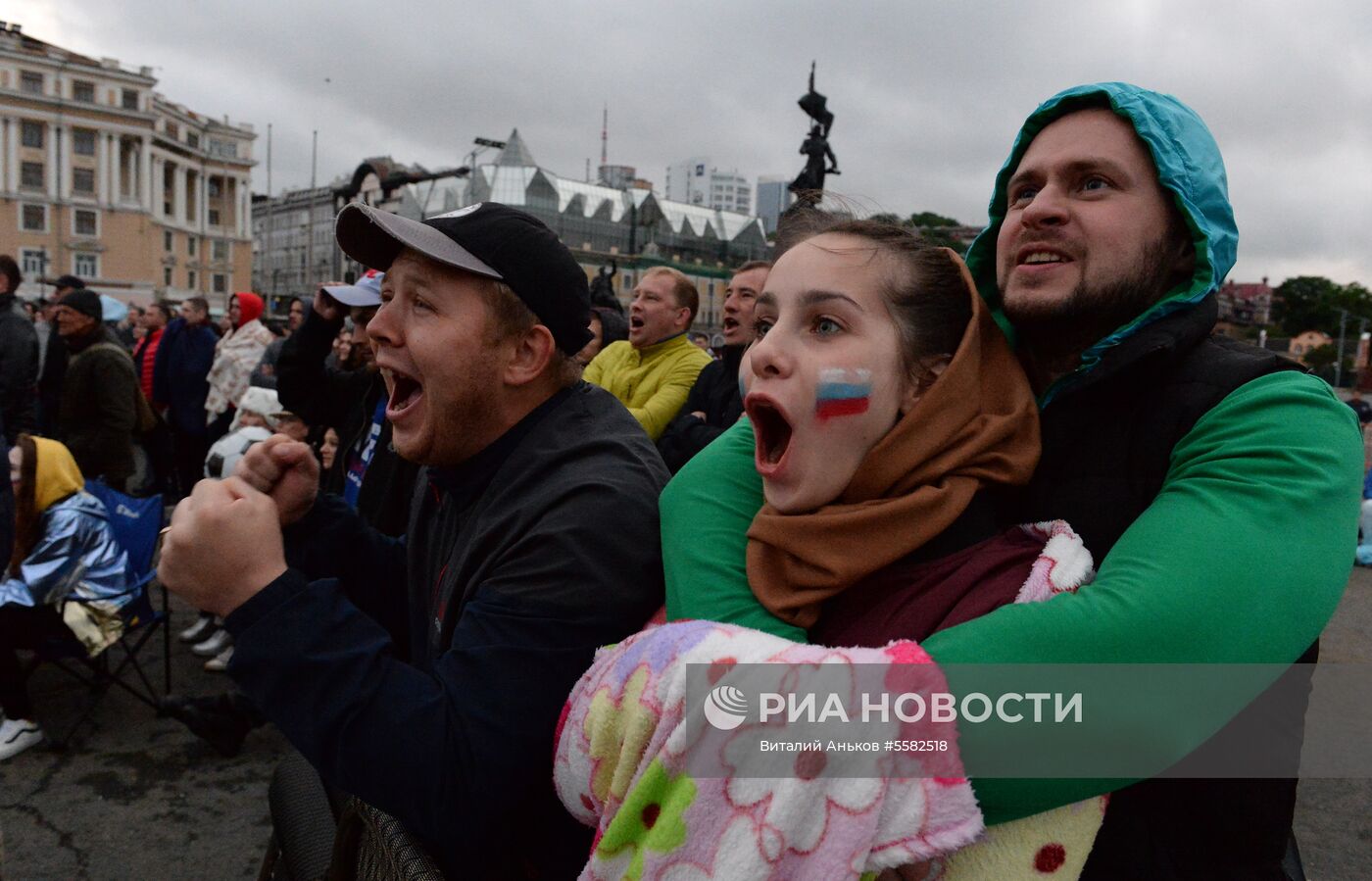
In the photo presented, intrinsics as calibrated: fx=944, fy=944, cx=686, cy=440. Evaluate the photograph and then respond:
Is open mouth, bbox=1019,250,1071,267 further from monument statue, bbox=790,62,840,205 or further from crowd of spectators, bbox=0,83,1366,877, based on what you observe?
monument statue, bbox=790,62,840,205

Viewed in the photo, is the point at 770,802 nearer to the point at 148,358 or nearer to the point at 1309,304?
the point at 148,358

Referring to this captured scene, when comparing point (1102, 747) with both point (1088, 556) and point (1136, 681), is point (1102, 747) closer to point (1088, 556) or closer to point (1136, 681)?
point (1136, 681)

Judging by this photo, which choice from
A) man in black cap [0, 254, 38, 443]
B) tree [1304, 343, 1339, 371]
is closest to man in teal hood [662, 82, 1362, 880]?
man in black cap [0, 254, 38, 443]

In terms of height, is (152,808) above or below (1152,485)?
below

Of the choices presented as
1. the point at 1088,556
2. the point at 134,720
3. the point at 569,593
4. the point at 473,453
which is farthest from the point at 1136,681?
the point at 134,720

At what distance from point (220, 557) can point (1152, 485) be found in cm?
136

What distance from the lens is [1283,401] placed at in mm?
1237

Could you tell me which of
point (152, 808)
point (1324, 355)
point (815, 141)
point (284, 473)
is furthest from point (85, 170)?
point (1324, 355)

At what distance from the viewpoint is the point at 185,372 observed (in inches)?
357

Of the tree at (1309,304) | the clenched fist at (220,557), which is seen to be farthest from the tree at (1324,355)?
the clenched fist at (220,557)

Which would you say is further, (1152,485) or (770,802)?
(1152,485)

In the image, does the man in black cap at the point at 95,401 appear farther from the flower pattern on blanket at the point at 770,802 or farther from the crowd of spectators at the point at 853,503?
the flower pattern on blanket at the point at 770,802

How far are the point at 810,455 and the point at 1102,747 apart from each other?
53 cm

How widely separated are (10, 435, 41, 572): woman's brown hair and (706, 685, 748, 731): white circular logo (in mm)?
4546
